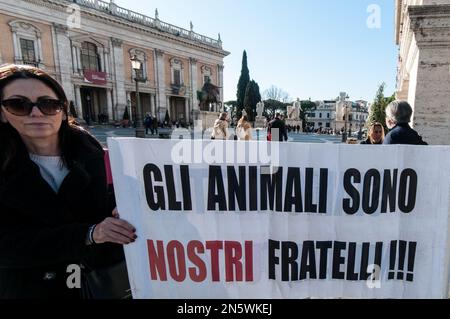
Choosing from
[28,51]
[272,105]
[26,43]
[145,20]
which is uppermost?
[145,20]

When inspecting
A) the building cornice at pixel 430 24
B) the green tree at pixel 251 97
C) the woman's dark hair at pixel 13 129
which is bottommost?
the woman's dark hair at pixel 13 129

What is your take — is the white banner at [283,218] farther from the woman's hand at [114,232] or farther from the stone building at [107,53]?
the stone building at [107,53]

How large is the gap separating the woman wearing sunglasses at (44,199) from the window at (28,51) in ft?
107

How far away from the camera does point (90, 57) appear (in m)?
31.4

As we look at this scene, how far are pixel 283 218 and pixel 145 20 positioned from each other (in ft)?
135

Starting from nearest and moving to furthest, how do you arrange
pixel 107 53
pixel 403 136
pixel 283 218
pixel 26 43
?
pixel 283 218 < pixel 403 136 < pixel 26 43 < pixel 107 53

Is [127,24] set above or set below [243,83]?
above

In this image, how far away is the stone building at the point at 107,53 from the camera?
26641 millimetres

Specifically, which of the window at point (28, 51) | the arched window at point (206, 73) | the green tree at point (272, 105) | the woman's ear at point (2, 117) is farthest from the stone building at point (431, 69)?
the green tree at point (272, 105)

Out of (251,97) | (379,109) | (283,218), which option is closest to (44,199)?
(283,218)

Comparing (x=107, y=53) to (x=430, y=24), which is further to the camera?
(x=107, y=53)

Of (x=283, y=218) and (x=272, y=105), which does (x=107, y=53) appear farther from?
(x=272, y=105)

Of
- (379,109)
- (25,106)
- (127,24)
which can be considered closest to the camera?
(25,106)

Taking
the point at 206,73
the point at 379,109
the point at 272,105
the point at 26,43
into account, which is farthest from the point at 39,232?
the point at 272,105
